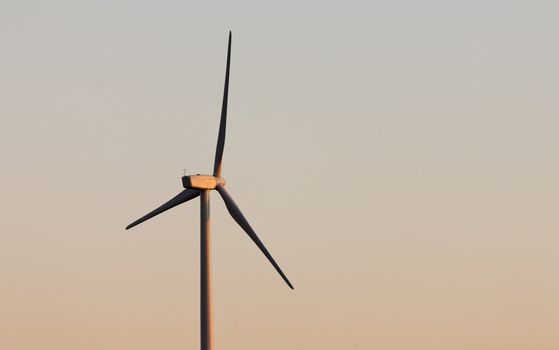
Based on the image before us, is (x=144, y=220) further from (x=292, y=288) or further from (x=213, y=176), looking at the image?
(x=292, y=288)

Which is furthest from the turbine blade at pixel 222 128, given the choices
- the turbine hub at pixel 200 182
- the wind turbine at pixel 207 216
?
the turbine hub at pixel 200 182

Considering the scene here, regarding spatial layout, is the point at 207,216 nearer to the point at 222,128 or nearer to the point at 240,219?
the point at 240,219

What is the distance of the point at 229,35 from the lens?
12812 cm

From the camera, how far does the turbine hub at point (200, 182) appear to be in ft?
398

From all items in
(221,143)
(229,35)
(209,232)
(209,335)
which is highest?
(229,35)

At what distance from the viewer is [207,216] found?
123 metres

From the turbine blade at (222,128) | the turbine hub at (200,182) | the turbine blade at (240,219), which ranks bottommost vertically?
the turbine blade at (240,219)

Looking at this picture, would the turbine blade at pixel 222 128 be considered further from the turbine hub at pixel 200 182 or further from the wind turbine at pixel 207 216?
the turbine hub at pixel 200 182

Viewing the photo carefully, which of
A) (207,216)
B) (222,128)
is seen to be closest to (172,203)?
(207,216)

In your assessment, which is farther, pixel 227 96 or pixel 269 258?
pixel 227 96

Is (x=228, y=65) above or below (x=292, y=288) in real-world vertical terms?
above

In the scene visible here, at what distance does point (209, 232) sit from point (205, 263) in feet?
9.97

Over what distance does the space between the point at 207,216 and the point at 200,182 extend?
325 centimetres

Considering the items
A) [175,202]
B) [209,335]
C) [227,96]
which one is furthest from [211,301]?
[227,96]
